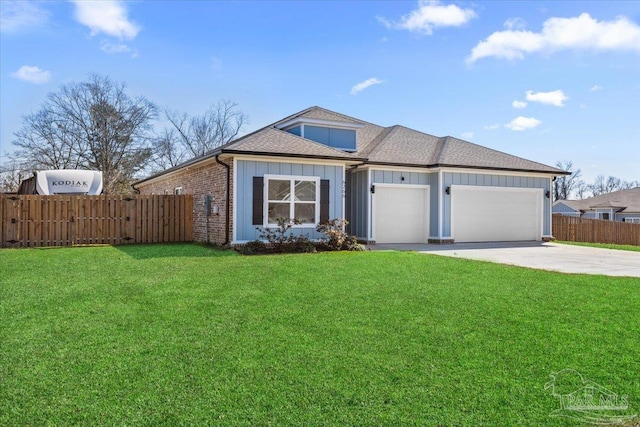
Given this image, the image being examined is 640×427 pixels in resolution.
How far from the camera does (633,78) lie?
13320 mm

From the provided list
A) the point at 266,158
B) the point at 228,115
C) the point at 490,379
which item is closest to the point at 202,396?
the point at 490,379

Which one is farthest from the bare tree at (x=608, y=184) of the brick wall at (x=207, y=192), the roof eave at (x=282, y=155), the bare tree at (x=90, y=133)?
the brick wall at (x=207, y=192)

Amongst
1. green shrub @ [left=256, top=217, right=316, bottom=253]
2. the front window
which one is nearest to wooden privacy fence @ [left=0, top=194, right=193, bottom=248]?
the front window

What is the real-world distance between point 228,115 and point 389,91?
28739 millimetres

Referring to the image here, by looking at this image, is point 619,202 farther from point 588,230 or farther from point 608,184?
point 608,184

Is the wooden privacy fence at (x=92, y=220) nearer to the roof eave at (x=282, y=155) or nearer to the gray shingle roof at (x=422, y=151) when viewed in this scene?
the roof eave at (x=282, y=155)

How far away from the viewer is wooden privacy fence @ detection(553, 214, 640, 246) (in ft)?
69.3

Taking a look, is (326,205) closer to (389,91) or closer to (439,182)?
A: (439,182)

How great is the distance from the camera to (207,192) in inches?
572

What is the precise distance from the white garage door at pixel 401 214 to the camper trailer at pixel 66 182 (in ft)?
36.3

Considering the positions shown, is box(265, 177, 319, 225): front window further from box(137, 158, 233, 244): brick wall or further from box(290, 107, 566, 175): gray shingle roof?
box(290, 107, 566, 175): gray shingle roof

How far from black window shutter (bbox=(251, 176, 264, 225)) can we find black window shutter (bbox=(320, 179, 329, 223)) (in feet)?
6.00

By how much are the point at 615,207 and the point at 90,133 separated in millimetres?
42695

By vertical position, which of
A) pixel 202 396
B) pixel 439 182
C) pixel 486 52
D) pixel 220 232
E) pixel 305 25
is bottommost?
pixel 202 396
